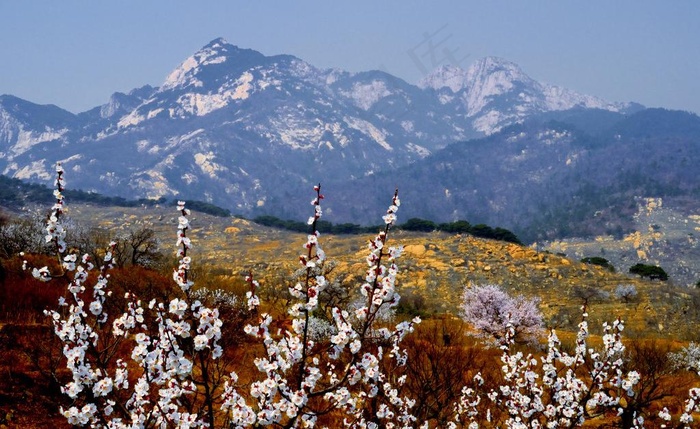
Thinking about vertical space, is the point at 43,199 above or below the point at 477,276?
above

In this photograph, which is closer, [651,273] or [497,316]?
[497,316]

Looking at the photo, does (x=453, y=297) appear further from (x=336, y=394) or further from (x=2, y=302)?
(x=336, y=394)

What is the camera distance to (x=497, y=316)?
81.3ft

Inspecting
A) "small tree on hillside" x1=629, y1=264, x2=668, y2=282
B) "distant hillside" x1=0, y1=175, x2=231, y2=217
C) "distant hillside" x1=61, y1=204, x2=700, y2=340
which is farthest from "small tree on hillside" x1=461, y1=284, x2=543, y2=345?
"distant hillside" x1=0, y1=175, x2=231, y2=217

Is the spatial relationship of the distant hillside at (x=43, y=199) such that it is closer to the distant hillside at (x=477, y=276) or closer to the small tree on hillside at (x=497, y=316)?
the distant hillside at (x=477, y=276)

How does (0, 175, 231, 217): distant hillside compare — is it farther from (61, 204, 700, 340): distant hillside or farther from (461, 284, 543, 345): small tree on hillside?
(461, 284, 543, 345): small tree on hillside

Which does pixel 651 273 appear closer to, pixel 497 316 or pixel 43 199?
pixel 497 316

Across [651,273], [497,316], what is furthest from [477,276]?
[651,273]

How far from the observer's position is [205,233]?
3002 inches

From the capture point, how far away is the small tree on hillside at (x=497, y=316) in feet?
79.8

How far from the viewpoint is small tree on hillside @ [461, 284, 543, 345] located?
2431 cm

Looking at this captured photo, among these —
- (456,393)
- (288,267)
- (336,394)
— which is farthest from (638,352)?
(288,267)

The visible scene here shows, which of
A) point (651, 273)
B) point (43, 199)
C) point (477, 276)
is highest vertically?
point (43, 199)

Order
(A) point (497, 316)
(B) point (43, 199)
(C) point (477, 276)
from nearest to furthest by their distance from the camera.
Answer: (A) point (497, 316)
(C) point (477, 276)
(B) point (43, 199)
